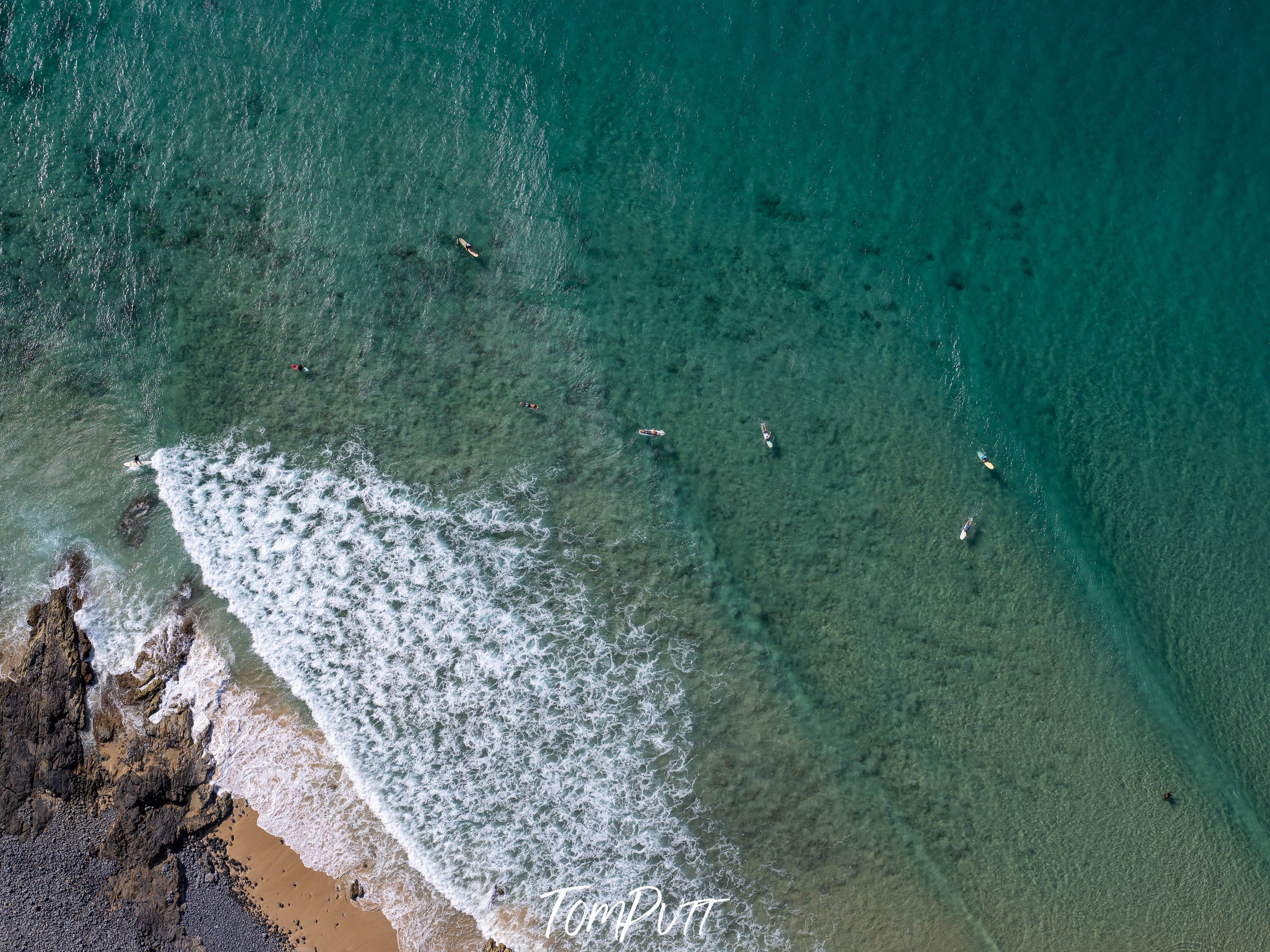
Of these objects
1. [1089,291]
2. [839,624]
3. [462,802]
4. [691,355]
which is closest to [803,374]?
[691,355]

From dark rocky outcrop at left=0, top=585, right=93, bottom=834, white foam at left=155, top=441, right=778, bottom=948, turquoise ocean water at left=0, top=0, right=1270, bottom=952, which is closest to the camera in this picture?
dark rocky outcrop at left=0, top=585, right=93, bottom=834

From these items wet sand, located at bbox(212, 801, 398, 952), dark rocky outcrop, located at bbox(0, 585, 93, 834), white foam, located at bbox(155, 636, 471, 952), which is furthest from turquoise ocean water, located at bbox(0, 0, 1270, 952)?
wet sand, located at bbox(212, 801, 398, 952)

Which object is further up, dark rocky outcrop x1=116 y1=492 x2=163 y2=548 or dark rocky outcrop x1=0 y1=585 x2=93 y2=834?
dark rocky outcrop x1=116 y1=492 x2=163 y2=548

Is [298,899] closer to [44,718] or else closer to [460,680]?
[460,680]

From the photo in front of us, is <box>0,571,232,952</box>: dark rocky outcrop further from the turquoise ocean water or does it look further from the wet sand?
the turquoise ocean water

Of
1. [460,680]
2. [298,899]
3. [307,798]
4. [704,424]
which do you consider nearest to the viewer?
[298,899]

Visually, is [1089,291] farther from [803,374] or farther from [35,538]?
[35,538]

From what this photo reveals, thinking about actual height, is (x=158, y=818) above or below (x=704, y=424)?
below

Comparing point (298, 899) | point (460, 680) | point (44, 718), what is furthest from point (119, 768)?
point (460, 680)
